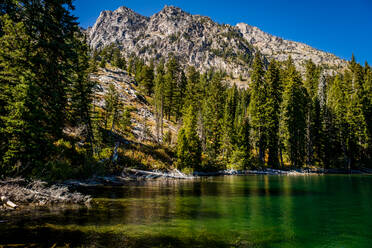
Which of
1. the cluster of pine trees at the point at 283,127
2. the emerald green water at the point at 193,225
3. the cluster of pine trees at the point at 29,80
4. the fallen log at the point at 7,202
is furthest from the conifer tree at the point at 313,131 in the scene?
the fallen log at the point at 7,202

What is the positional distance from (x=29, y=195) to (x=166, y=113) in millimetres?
68848

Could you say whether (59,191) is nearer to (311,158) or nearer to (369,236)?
(369,236)

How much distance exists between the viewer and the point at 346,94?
244ft

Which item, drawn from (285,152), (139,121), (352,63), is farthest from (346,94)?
(139,121)

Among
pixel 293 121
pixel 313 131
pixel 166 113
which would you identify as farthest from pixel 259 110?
pixel 166 113

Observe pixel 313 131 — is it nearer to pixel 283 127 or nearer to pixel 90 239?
pixel 283 127

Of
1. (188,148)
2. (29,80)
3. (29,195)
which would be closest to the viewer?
(29,195)

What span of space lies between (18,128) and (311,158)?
208 feet

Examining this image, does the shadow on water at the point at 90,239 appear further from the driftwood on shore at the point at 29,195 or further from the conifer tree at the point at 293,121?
the conifer tree at the point at 293,121

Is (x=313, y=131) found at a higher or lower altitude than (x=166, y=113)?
lower

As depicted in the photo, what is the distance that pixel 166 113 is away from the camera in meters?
84.7

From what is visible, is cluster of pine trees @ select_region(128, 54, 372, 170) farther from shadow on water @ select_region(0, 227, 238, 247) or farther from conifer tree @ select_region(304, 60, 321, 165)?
shadow on water @ select_region(0, 227, 238, 247)

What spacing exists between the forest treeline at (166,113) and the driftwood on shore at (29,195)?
1.48 metres

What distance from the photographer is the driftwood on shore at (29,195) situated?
15.3m
